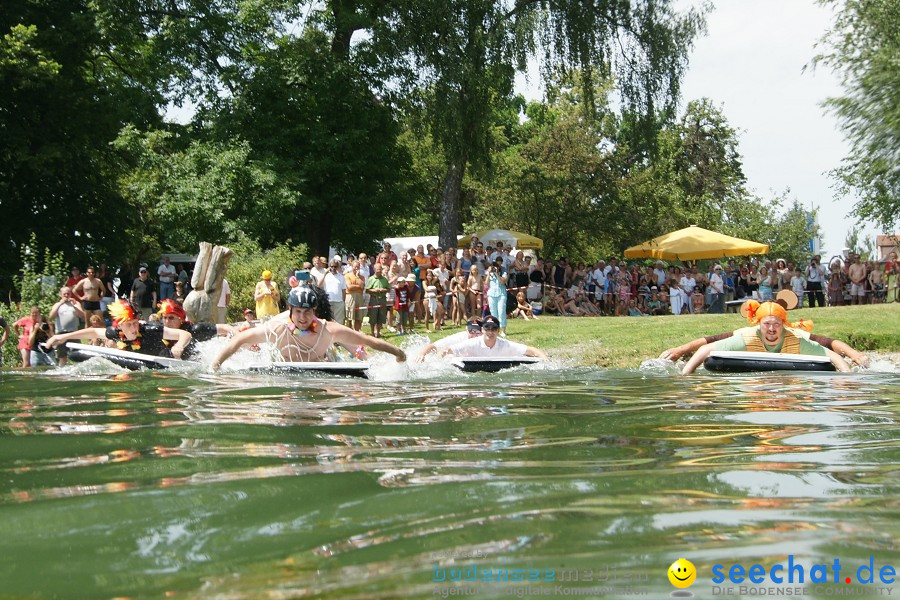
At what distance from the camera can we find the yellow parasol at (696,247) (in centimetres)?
2811

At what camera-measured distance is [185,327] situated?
1410cm

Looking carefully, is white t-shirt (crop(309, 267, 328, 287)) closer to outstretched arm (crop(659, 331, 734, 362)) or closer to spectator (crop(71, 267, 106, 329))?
spectator (crop(71, 267, 106, 329))

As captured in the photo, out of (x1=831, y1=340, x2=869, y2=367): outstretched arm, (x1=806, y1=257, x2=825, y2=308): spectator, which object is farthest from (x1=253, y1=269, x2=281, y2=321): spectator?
(x1=806, y1=257, x2=825, y2=308): spectator

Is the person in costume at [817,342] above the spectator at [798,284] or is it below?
below

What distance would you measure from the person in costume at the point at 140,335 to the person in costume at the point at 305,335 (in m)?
2.17

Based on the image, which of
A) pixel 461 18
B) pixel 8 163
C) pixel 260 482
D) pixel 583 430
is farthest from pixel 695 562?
pixel 8 163

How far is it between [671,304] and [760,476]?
2125cm

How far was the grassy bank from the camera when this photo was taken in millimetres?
16641

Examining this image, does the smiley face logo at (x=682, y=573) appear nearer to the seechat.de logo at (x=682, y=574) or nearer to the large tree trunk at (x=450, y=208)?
the seechat.de logo at (x=682, y=574)

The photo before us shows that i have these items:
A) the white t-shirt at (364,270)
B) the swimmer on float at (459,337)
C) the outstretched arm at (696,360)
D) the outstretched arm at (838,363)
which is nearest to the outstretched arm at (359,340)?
the swimmer on float at (459,337)

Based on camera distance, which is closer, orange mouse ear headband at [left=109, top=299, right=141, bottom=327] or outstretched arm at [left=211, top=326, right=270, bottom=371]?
outstretched arm at [left=211, top=326, right=270, bottom=371]

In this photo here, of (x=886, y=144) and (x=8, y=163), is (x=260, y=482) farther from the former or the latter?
(x=8, y=163)

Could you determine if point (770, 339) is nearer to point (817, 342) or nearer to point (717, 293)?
point (817, 342)

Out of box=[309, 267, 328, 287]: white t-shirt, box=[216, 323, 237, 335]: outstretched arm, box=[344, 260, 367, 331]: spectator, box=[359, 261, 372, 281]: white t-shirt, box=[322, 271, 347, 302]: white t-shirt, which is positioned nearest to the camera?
box=[216, 323, 237, 335]: outstretched arm
